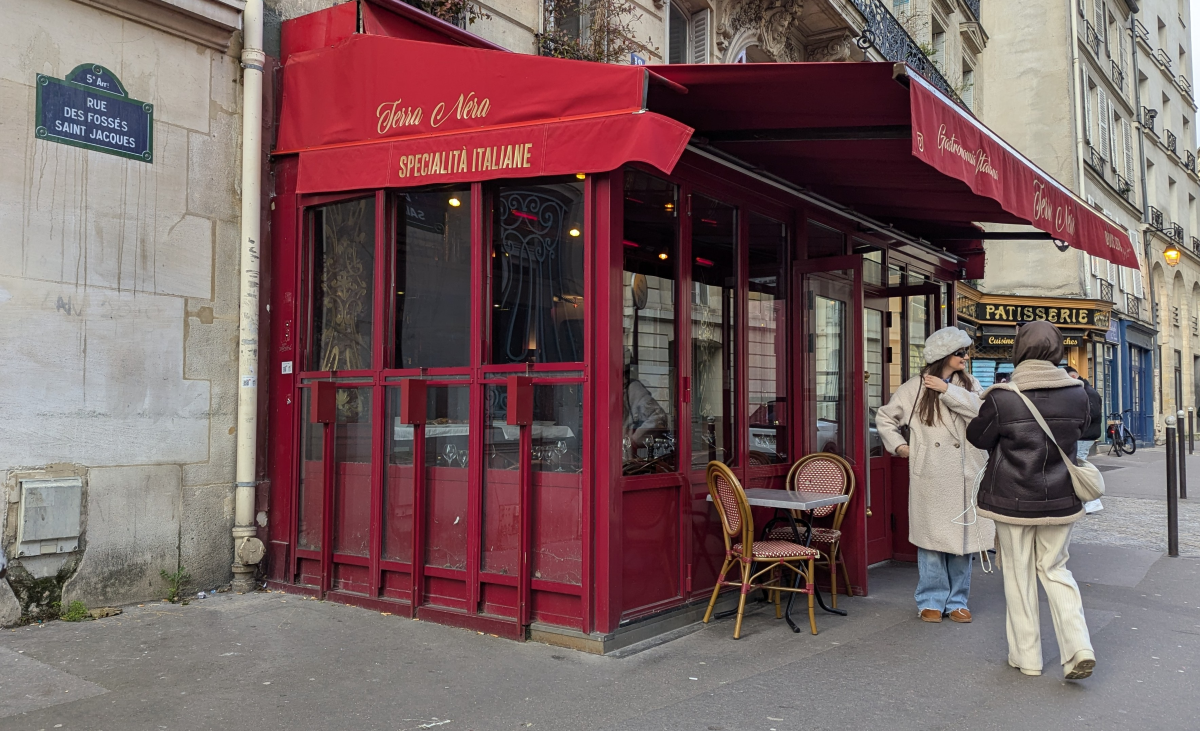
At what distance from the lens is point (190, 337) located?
6094 millimetres

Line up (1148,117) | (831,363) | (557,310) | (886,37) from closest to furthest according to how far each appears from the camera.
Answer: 1. (557,310)
2. (831,363)
3. (886,37)
4. (1148,117)

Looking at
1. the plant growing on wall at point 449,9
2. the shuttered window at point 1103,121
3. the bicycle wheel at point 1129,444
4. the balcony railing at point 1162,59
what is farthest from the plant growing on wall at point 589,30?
the balcony railing at point 1162,59

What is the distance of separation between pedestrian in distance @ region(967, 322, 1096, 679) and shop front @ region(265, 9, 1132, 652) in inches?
46.9

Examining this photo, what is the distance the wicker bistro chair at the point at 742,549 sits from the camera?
536 cm

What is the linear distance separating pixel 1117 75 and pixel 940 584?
30.2 meters

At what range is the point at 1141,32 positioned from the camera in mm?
33219

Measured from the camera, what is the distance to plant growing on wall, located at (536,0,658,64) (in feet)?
29.8

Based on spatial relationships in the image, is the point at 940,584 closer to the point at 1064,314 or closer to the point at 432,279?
the point at 432,279

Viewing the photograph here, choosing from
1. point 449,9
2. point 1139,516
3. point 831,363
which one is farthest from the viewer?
point 1139,516

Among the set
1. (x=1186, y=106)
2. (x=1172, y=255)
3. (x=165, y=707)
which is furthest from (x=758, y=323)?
(x=1186, y=106)

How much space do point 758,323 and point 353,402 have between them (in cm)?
282

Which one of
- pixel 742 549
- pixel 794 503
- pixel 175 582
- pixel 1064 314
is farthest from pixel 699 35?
pixel 1064 314

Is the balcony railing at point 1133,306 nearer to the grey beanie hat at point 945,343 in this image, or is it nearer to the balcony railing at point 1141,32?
the balcony railing at point 1141,32

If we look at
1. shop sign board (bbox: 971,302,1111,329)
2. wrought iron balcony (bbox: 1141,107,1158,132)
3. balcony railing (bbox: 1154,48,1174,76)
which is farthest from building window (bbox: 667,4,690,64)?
balcony railing (bbox: 1154,48,1174,76)
